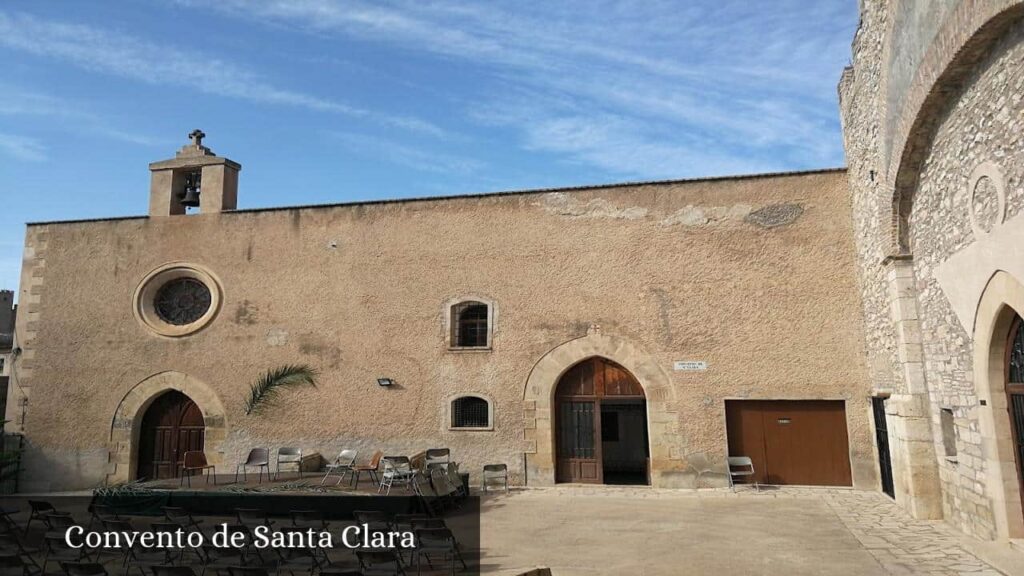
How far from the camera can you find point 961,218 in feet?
23.2

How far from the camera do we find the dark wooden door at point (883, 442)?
964 centimetres

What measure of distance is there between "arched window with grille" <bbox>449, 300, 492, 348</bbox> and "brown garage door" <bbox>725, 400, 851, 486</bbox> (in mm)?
4343

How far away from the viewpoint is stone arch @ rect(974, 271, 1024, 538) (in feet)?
21.7

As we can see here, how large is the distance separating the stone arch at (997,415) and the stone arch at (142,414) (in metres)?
11.7

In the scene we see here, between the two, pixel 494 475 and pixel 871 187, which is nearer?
pixel 871 187

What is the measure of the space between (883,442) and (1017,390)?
3.57 m

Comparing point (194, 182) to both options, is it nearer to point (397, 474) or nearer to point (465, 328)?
point (465, 328)

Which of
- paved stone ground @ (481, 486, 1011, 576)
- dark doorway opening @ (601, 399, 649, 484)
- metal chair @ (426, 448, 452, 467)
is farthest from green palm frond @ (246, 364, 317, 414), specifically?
dark doorway opening @ (601, 399, 649, 484)

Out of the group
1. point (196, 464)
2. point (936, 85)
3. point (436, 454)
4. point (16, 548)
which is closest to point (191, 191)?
point (196, 464)

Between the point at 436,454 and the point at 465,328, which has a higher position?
the point at 465,328

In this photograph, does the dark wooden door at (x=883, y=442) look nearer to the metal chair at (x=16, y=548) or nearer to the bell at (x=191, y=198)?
the metal chair at (x=16, y=548)

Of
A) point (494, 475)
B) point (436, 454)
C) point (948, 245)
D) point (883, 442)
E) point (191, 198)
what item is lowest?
point (494, 475)

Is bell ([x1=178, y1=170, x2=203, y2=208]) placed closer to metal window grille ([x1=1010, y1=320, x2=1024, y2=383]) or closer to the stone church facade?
the stone church facade

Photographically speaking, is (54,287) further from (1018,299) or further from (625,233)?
(1018,299)
